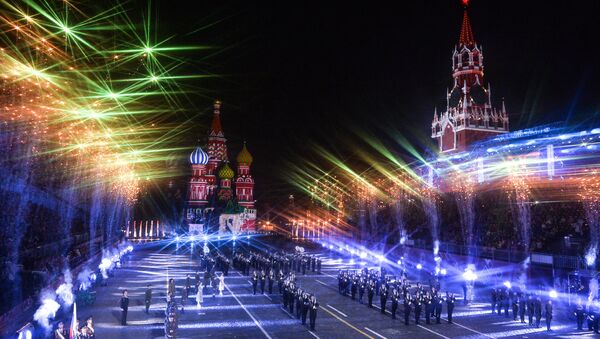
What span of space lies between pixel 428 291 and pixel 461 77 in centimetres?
6531

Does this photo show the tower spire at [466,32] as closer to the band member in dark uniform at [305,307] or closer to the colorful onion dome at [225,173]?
the colorful onion dome at [225,173]

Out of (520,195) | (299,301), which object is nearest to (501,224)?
(520,195)

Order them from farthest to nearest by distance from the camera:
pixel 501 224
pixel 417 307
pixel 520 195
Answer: pixel 520 195 → pixel 501 224 → pixel 417 307

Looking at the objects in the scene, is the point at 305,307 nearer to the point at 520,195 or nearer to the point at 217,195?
the point at 520,195

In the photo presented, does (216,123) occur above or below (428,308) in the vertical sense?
above

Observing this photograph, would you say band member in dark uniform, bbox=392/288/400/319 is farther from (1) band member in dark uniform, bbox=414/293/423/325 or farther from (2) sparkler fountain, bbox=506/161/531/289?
→ (2) sparkler fountain, bbox=506/161/531/289

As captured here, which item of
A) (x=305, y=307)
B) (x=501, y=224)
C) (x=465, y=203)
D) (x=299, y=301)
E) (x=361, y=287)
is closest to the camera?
(x=305, y=307)

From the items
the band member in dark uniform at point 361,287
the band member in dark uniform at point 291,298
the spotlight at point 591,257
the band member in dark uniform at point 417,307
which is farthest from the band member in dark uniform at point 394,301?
the spotlight at point 591,257

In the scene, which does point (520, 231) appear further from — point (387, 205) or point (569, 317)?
point (387, 205)

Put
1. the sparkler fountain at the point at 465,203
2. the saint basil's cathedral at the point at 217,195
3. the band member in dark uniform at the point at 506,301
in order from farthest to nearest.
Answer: the saint basil's cathedral at the point at 217,195
the sparkler fountain at the point at 465,203
the band member in dark uniform at the point at 506,301

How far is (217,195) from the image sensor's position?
69188mm

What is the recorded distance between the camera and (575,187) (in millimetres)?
30641

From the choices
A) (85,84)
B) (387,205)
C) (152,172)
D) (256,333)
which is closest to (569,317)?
(256,333)

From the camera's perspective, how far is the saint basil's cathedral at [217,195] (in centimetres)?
6419
